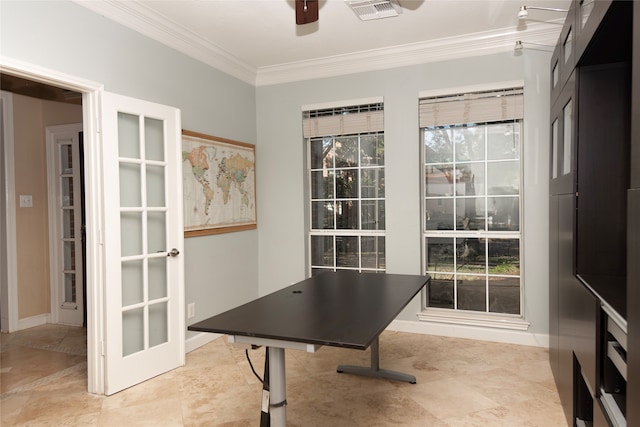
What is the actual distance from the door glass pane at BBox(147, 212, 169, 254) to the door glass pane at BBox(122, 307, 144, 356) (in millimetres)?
487

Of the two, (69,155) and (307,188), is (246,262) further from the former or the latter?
(69,155)

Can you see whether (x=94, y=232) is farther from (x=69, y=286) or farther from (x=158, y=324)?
(x=69, y=286)

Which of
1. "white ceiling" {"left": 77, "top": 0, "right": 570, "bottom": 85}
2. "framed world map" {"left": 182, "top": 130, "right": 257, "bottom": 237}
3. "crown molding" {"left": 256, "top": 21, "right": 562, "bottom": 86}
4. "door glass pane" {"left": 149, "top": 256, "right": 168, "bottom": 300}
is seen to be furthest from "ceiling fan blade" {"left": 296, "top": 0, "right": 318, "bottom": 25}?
"door glass pane" {"left": 149, "top": 256, "right": 168, "bottom": 300}

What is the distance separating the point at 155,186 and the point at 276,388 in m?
2.10

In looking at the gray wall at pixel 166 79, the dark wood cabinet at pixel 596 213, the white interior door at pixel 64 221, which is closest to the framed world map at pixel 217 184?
the gray wall at pixel 166 79

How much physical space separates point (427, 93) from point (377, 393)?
2.82 metres

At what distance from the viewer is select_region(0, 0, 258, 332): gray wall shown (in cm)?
265

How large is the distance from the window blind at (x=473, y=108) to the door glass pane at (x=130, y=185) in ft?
8.78

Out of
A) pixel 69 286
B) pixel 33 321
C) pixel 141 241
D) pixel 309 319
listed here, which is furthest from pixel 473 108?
pixel 33 321

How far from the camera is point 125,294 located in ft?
10.6

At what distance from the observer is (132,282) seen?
327 centimetres

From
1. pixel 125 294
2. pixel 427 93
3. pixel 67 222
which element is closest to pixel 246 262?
pixel 125 294

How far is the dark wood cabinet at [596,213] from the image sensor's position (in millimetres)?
1731

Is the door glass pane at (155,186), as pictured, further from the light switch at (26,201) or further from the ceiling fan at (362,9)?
the light switch at (26,201)
